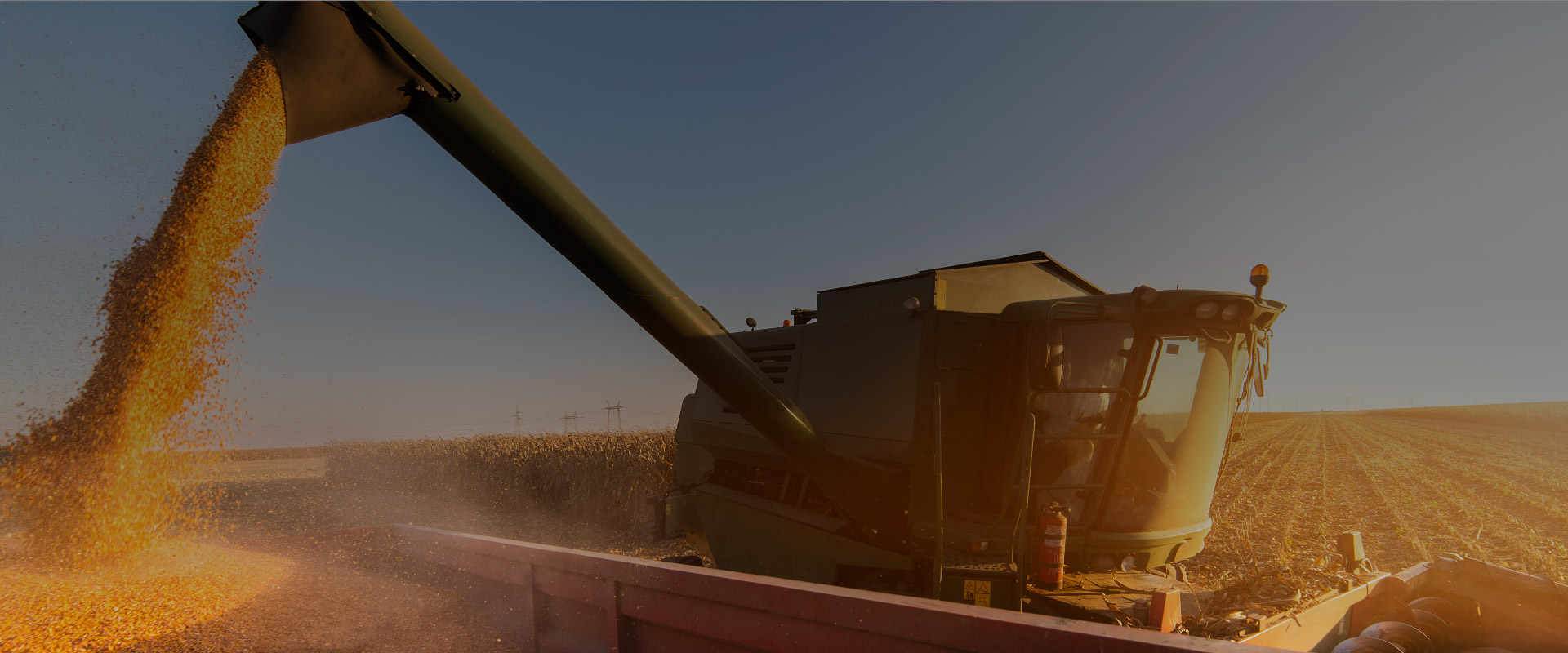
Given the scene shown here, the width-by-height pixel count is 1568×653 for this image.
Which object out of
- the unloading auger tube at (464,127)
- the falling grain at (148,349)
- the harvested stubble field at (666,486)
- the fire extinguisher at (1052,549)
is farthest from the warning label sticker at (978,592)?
the falling grain at (148,349)

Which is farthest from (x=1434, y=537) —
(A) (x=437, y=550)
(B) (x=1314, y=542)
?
(A) (x=437, y=550)

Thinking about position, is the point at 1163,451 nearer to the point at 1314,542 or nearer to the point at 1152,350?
the point at 1152,350

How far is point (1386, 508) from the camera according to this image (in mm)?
13258

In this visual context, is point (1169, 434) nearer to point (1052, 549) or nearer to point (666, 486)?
point (1052, 549)

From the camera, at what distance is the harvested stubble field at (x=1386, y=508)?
860 centimetres

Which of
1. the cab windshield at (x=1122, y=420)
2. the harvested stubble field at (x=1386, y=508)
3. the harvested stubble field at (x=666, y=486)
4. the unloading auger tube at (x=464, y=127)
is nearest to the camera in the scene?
the unloading auger tube at (x=464, y=127)

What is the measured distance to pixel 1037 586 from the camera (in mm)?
2883

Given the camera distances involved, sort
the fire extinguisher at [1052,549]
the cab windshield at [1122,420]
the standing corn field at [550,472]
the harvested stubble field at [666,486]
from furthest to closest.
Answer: the standing corn field at [550,472] < the harvested stubble field at [666,486] < the cab windshield at [1122,420] < the fire extinguisher at [1052,549]

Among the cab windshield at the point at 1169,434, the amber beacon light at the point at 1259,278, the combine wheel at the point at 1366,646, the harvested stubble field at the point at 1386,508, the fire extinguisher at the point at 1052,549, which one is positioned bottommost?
the harvested stubble field at the point at 1386,508

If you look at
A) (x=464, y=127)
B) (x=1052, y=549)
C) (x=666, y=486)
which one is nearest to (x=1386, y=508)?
(x=666, y=486)

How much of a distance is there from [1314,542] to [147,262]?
12570 mm

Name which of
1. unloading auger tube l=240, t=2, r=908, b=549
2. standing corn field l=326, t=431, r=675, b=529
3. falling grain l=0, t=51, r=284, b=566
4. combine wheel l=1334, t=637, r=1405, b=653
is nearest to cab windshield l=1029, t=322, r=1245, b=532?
combine wheel l=1334, t=637, r=1405, b=653

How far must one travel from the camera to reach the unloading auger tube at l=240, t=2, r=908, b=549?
7.60 ft

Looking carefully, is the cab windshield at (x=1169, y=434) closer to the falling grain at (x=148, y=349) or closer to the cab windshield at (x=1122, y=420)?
the cab windshield at (x=1122, y=420)
